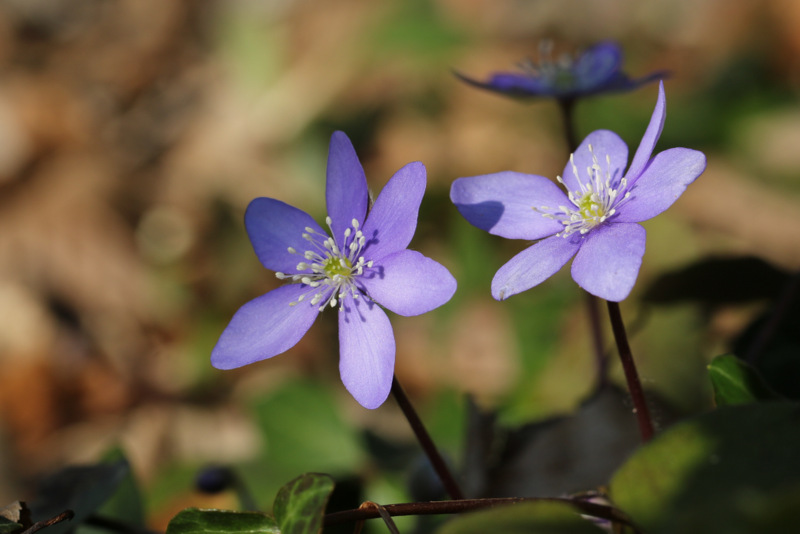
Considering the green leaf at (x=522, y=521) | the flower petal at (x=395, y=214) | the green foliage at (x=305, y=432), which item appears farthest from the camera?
the green foliage at (x=305, y=432)

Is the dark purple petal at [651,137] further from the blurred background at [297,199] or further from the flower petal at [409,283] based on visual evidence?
the blurred background at [297,199]

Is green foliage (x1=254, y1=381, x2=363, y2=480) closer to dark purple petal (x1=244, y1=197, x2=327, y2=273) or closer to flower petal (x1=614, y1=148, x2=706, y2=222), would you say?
dark purple petal (x1=244, y1=197, x2=327, y2=273)

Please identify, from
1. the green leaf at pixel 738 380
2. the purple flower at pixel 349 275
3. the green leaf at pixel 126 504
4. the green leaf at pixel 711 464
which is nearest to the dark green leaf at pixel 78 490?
the green leaf at pixel 126 504

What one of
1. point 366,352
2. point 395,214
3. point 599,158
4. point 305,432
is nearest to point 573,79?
point 599,158

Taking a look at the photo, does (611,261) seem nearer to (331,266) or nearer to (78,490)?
(331,266)

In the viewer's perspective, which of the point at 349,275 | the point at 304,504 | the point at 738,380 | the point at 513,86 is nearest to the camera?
the point at 304,504

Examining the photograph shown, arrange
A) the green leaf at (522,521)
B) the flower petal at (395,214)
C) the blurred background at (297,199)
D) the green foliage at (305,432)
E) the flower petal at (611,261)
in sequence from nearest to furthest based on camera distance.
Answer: the green leaf at (522,521) < the flower petal at (611,261) < the flower petal at (395,214) < the green foliage at (305,432) < the blurred background at (297,199)

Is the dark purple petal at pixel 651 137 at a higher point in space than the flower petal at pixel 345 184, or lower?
lower
